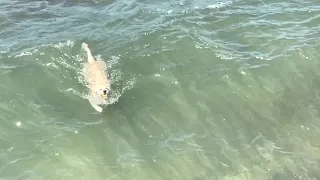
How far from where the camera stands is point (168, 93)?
11.0 metres

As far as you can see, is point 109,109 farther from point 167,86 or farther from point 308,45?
point 308,45

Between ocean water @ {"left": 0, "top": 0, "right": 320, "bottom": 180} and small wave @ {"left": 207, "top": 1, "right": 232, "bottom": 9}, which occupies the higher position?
small wave @ {"left": 207, "top": 1, "right": 232, "bottom": 9}

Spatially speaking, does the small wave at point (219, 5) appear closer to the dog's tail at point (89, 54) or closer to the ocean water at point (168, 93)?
the ocean water at point (168, 93)

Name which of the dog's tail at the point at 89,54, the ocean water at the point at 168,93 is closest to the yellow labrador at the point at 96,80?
the dog's tail at the point at 89,54

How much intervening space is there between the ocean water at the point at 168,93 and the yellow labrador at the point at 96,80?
0.26 m

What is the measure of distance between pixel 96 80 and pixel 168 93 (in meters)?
2.19

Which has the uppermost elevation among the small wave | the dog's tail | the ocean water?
the dog's tail

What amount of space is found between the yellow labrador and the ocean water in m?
0.26

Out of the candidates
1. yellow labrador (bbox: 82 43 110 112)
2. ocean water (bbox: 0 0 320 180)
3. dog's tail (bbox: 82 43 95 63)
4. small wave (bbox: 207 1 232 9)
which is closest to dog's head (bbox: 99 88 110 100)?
yellow labrador (bbox: 82 43 110 112)

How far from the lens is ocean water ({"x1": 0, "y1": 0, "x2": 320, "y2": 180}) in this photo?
8867 mm

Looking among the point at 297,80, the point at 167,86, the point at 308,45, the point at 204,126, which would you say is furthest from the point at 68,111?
the point at 308,45

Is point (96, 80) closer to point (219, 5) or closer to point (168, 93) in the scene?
point (168, 93)

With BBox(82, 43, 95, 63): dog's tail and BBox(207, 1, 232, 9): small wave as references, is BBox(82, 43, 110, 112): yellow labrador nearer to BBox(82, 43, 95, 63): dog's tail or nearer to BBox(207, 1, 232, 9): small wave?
BBox(82, 43, 95, 63): dog's tail

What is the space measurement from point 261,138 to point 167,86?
3.23 m
